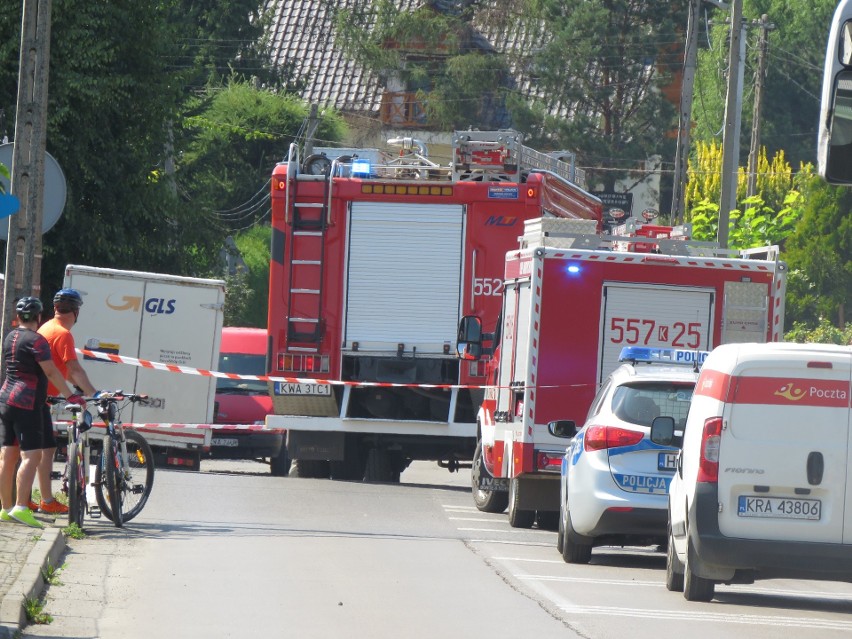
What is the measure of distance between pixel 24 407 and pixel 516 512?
16.1ft

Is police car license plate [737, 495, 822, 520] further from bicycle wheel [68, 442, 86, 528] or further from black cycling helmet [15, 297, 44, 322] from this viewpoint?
black cycling helmet [15, 297, 44, 322]

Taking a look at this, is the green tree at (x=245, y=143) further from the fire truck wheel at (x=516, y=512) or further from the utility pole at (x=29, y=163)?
the fire truck wheel at (x=516, y=512)

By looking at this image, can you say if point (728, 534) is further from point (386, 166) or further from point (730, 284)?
point (386, 166)

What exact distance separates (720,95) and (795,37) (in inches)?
154

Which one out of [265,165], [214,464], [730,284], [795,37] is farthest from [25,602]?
[795,37]

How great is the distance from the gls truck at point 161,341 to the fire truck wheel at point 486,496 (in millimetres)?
5397

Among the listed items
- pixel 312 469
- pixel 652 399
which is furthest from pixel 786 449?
pixel 312 469

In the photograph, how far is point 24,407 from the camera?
43.4ft

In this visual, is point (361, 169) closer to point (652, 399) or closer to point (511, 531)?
point (511, 531)

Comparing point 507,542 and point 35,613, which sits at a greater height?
point 35,613

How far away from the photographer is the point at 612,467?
42.7 ft

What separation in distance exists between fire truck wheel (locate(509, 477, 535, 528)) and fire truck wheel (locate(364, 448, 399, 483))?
5.24 meters

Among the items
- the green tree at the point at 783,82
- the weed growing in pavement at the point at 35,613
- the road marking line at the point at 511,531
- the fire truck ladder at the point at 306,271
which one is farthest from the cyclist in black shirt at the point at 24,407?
the green tree at the point at 783,82

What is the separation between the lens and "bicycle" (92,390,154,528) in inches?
542
